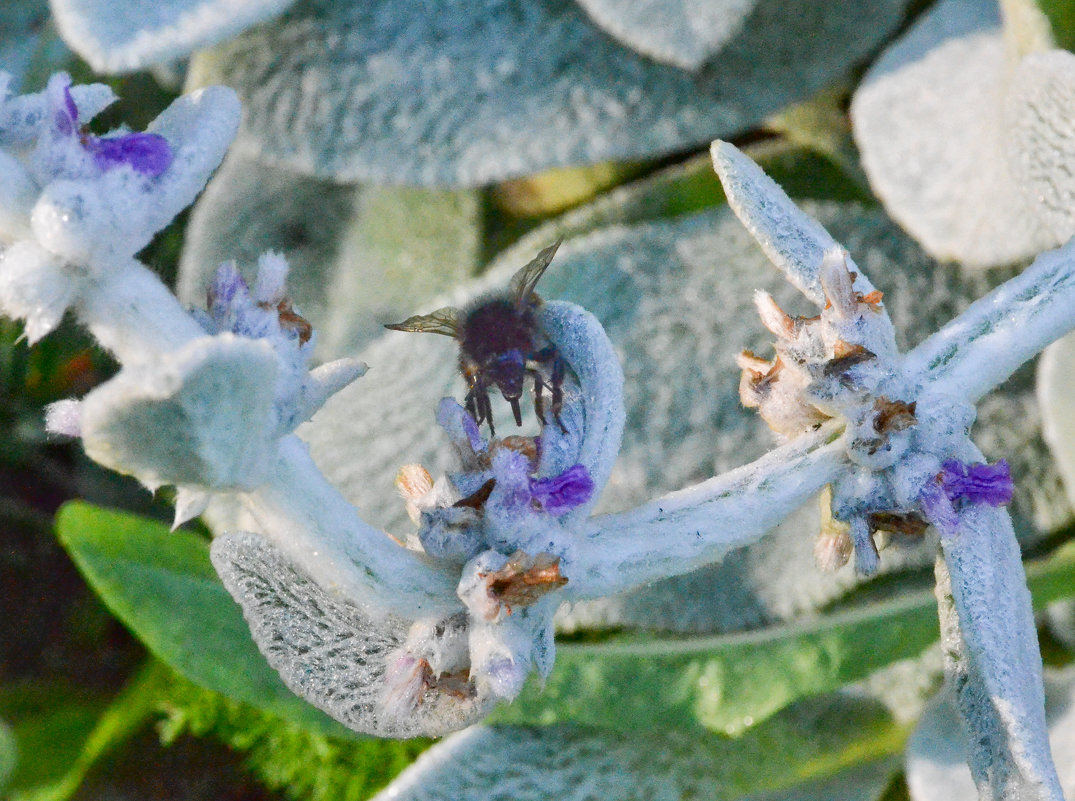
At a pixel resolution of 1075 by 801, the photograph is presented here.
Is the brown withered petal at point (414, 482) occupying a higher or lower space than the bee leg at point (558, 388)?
higher

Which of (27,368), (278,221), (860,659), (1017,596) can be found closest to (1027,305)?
(1017,596)

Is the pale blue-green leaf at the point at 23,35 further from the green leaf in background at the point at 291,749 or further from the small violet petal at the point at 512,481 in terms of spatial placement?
the small violet petal at the point at 512,481

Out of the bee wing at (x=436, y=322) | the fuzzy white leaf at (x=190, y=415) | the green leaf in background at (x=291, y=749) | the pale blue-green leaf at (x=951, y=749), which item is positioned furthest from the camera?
the green leaf in background at (x=291, y=749)

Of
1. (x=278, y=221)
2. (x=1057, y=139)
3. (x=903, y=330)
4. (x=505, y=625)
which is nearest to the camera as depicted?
(x=505, y=625)

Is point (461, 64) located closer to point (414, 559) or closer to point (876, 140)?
point (876, 140)

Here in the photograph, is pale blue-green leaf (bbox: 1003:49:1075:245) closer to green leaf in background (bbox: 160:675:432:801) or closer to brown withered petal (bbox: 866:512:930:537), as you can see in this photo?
brown withered petal (bbox: 866:512:930:537)

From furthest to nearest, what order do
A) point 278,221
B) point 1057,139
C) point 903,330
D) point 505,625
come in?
point 278,221
point 903,330
point 1057,139
point 505,625

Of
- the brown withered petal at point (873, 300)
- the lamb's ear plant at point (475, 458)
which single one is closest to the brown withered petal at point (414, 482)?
the lamb's ear plant at point (475, 458)

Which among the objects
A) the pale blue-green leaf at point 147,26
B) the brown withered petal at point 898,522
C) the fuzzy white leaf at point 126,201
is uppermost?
the fuzzy white leaf at point 126,201
